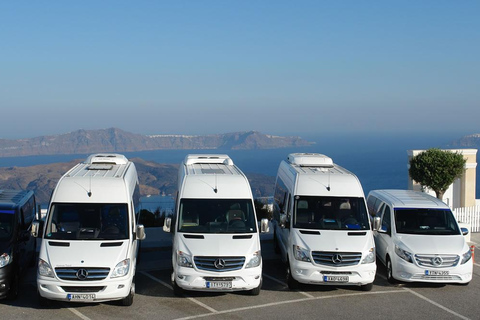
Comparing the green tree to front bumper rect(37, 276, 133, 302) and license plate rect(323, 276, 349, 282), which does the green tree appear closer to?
license plate rect(323, 276, 349, 282)

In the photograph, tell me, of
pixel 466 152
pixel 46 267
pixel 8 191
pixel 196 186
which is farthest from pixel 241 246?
pixel 466 152

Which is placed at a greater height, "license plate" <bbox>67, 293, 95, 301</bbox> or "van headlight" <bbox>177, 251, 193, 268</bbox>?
"van headlight" <bbox>177, 251, 193, 268</bbox>

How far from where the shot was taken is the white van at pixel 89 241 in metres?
9.84

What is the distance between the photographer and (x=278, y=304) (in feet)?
35.3

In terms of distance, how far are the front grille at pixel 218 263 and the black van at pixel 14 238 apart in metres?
3.53

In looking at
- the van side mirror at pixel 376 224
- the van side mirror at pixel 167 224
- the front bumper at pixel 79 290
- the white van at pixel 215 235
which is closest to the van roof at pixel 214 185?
the white van at pixel 215 235

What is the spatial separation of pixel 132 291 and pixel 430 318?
5.51 meters

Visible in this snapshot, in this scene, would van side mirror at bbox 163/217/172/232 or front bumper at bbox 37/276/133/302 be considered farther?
van side mirror at bbox 163/217/172/232

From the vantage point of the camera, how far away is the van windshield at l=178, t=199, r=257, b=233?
11.4m

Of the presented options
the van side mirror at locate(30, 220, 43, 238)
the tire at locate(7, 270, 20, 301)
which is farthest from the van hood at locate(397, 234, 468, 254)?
the tire at locate(7, 270, 20, 301)

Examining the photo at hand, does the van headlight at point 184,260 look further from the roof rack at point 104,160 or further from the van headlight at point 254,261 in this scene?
the roof rack at point 104,160

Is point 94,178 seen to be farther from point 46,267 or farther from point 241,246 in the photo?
point 241,246

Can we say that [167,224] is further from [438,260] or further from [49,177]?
[49,177]

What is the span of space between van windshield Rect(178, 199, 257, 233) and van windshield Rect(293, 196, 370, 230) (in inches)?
47.2
